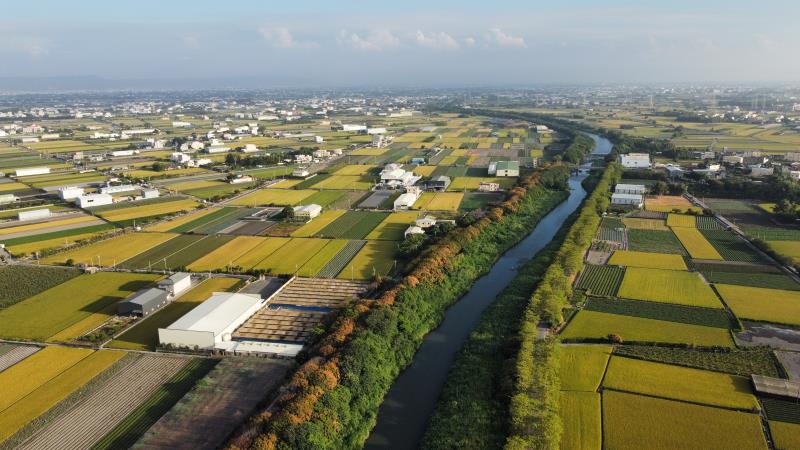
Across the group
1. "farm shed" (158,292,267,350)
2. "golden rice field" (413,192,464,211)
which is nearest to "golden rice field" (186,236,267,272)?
"farm shed" (158,292,267,350)

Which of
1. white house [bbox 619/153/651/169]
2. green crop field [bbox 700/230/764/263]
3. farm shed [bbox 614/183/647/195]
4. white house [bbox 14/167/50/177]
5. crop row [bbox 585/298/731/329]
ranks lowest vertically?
crop row [bbox 585/298/731/329]

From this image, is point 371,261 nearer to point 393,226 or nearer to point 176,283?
point 393,226

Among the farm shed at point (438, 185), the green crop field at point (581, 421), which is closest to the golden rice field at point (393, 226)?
the farm shed at point (438, 185)

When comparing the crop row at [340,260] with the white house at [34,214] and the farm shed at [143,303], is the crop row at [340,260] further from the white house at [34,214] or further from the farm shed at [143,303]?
the white house at [34,214]

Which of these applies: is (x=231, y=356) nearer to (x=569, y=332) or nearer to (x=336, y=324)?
(x=336, y=324)

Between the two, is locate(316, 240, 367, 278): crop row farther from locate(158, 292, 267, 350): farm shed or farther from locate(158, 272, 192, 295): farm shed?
locate(158, 272, 192, 295): farm shed

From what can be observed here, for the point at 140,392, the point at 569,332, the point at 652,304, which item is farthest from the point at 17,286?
the point at 652,304

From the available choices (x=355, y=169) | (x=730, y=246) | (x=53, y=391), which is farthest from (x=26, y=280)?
(x=730, y=246)
